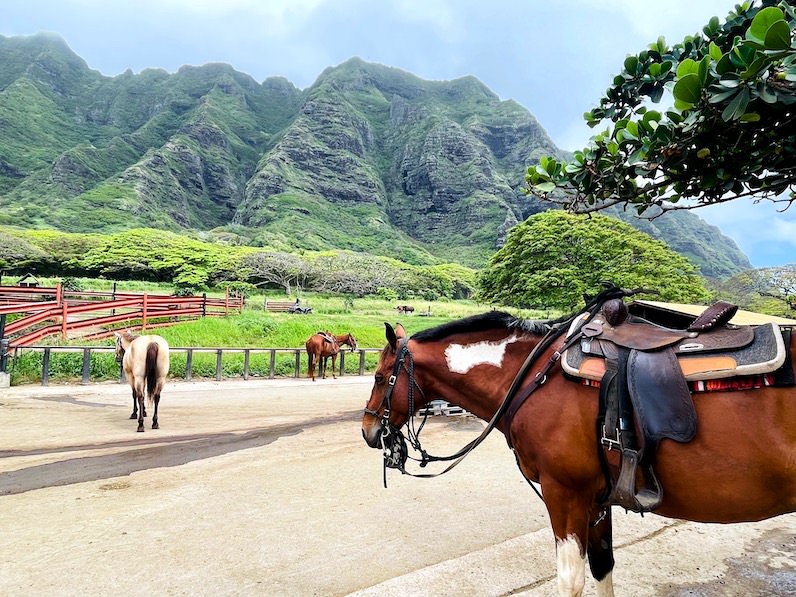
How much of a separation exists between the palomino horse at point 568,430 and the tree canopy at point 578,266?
45.3ft

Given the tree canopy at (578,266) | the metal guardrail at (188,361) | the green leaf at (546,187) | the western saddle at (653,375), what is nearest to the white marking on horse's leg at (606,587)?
the western saddle at (653,375)

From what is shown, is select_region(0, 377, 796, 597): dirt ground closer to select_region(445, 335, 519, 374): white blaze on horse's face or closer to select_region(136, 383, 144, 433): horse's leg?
select_region(136, 383, 144, 433): horse's leg

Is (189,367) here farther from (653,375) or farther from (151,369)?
(653,375)

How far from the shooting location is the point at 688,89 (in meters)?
1.97

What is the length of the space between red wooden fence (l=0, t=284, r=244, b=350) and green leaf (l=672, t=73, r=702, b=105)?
1445 centimetres

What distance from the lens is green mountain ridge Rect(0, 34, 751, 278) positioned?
7825 cm

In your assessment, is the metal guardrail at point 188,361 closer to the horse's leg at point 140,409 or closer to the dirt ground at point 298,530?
the horse's leg at point 140,409

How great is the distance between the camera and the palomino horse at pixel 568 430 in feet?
6.23

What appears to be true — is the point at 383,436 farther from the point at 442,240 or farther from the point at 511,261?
the point at 442,240

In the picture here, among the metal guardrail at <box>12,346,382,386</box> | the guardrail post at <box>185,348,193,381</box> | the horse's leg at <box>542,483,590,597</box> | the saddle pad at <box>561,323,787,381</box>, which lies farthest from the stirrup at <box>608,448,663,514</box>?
the guardrail post at <box>185,348,193,381</box>

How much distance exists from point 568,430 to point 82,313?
2249 cm

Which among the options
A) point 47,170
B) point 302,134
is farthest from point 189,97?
point 47,170

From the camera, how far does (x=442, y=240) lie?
10444cm

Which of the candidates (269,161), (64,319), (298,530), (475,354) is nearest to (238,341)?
(64,319)
